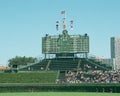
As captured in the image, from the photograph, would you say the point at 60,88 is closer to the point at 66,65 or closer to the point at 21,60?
the point at 66,65

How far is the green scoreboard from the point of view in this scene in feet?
330

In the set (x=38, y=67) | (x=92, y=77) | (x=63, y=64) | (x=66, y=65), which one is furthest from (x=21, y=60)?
(x=92, y=77)

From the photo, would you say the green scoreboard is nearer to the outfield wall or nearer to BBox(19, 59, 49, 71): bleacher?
BBox(19, 59, 49, 71): bleacher

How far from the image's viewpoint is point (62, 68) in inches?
3821

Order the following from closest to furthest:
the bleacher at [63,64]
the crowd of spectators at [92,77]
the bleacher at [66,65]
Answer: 1. the crowd of spectators at [92,77]
2. the bleacher at [66,65]
3. the bleacher at [63,64]

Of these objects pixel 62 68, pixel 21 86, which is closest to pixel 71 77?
pixel 62 68

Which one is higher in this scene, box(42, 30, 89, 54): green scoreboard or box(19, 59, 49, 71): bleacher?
box(42, 30, 89, 54): green scoreboard

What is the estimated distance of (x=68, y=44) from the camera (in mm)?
101188

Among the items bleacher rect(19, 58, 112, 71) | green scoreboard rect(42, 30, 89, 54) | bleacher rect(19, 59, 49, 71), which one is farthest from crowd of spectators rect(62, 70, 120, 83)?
green scoreboard rect(42, 30, 89, 54)

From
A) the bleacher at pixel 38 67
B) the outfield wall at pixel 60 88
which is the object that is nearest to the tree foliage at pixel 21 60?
the bleacher at pixel 38 67

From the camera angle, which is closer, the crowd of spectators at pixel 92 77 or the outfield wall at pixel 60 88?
the outfield wall at pixel 60 88

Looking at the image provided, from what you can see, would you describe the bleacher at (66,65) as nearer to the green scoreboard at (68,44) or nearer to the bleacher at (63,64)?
the bleacher at (63,64)

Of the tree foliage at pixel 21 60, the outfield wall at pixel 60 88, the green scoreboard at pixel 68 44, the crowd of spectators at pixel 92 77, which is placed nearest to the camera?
the outfield wall at pixel 60 88

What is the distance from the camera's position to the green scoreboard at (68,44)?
100562mm
